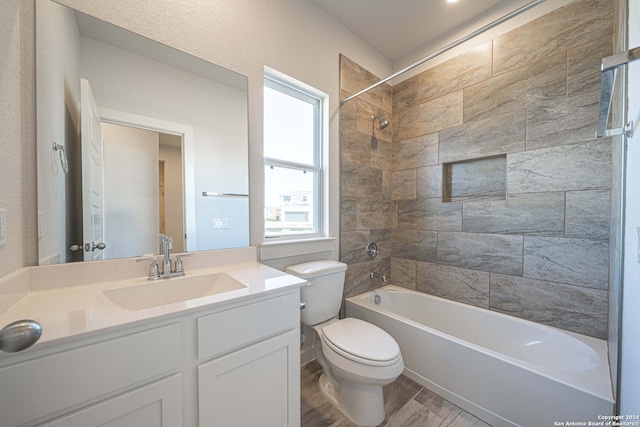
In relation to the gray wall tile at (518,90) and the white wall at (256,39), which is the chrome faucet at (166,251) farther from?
the gray wall tile at (518,90)

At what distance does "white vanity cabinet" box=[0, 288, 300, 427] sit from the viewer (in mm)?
571

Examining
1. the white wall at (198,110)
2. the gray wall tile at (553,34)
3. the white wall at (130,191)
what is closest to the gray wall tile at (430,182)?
the gray wall tile at (553,34)

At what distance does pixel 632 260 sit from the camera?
80cm

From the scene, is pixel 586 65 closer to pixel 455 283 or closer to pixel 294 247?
pixel 455 283

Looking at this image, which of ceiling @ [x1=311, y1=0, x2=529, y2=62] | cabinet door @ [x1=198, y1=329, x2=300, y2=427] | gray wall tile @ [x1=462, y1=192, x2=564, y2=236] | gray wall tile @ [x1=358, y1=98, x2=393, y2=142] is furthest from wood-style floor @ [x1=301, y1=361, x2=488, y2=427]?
ceiling @ [x1=311, y1=0, x2=529, y2=62]

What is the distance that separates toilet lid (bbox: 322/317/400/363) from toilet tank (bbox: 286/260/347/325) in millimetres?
120

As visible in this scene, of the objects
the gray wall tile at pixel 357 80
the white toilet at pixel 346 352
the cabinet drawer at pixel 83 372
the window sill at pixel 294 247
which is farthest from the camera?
the gray wall tile at pixel 357 80

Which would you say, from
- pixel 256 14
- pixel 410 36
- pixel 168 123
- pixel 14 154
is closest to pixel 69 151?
pixel 14 154

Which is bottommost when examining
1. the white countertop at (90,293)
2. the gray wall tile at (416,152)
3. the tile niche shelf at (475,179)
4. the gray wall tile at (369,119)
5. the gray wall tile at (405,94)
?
the white countertop at (90,293)

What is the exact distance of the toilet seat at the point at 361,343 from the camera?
124 cm

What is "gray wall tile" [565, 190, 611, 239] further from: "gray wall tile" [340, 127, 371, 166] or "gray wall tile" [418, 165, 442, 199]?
"gray wall tile" [340, 127, 371, 166]

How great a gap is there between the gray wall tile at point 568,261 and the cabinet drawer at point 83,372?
2182 mm

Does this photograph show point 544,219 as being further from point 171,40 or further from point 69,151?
point 69,151

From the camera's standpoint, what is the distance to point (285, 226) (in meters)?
1.80
